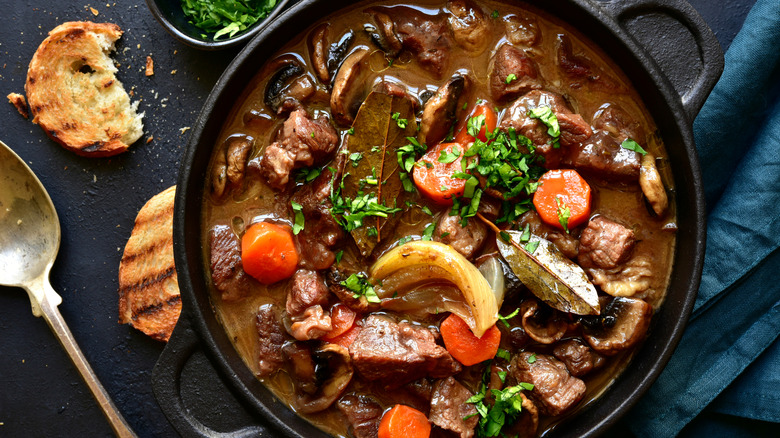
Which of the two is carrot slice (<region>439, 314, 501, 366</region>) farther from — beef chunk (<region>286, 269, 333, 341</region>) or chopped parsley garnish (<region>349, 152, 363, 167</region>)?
chopped parsley garnish (<region>349, 152, 363, 167</region>)

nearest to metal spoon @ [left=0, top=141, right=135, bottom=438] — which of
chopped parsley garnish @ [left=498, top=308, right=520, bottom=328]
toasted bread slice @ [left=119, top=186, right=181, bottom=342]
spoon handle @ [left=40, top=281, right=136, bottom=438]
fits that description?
spoon handle @ [left=40, top=281, right=136, bottom=438]

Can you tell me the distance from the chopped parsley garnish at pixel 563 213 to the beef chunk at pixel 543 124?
21cm

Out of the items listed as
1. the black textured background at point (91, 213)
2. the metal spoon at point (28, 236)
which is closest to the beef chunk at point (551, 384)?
the black textured background at point (91, 213)

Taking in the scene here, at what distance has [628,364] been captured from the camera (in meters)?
2.96

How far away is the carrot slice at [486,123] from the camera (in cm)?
285

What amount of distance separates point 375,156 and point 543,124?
2.49 feet

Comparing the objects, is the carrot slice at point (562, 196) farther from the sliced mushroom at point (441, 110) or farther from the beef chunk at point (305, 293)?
the beef chunk at point (305, 293)

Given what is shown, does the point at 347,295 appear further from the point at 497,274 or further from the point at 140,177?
the point at 140,177

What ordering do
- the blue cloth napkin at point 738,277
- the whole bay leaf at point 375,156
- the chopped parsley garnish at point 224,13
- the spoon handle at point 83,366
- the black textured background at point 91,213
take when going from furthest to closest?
the black textured background at point 91,213 → the chopped parsley garnish at point 224,13 → the spoon handle at point 83,366 → the blue cloth napkin at point 738,277 → the whole bay leaf at point 375,156

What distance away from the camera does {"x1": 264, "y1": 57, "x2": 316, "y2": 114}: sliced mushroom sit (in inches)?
114

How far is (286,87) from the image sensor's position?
293 cm

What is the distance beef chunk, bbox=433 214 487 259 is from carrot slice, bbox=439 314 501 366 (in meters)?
0.31

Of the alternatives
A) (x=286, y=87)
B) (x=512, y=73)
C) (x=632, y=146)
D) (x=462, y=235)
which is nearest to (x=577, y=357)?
(x=462, y=235)

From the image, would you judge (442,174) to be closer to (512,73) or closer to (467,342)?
(512,73)
